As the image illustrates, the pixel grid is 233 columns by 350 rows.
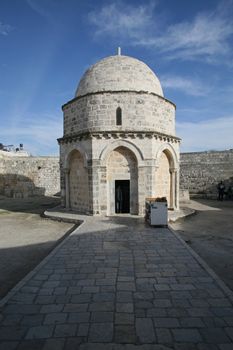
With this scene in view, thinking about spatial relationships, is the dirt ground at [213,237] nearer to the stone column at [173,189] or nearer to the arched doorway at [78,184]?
the stone column at [173,189]

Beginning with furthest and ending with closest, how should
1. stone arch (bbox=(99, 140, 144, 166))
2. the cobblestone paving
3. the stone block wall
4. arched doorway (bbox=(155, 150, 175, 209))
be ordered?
arched doorway (bbox=(155, 150, 175, 209)) < the stone block wall < stone arch (bbox=(99, 140, 144, 166)) < the cobblestone paving

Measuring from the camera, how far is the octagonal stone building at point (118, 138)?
12953mm

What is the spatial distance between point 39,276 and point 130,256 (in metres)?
2.47

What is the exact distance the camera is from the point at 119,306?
4535 mm

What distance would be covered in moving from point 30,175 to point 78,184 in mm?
15726

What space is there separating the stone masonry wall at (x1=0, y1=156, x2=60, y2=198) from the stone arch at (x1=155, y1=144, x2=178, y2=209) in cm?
1642

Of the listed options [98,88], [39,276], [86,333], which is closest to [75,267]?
[39,276]

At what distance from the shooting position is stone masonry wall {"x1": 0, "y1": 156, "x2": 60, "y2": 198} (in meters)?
27.5

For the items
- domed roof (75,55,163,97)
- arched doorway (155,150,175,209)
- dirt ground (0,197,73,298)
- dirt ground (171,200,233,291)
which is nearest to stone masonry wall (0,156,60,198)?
dirt ground (0,197,73,298)

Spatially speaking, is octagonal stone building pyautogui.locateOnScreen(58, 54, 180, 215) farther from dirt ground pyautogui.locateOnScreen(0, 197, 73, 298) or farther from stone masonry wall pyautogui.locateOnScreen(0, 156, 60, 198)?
stone masonry wall pyautogui.locateOnScreen(0, 156, 60, 198)

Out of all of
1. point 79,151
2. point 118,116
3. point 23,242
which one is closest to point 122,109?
point 118,116

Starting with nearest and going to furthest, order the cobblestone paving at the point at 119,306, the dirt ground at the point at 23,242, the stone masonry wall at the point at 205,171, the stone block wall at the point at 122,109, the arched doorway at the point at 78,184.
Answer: the cobblestone paving at the point at 119,306, the dirt ground at the point at 23,242, the stone block wall at the point at 122,109, the arched doorway at the point at 78,184, the stone masonry wall at the point at 205,171

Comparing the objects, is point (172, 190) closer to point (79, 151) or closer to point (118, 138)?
point (118, 138)

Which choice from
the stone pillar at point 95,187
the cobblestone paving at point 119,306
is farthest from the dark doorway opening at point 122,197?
the cobblestone paving at point 119,306
